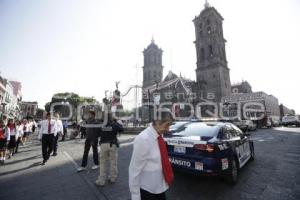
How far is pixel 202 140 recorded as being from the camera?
4285 millimetres

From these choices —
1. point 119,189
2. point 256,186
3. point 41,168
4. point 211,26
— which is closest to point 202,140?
point 256,186

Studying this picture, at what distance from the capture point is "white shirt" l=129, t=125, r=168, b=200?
75.0 inches

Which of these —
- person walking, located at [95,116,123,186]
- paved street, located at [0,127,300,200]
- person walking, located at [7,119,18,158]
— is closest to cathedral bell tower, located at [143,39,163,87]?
person walking, located at [7,119,18,158]

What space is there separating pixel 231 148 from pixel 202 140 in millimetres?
964

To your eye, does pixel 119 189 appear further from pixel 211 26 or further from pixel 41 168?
pixel 211 26

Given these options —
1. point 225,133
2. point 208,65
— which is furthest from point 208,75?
point 225,133

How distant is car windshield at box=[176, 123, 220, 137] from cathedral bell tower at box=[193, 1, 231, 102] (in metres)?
42.3

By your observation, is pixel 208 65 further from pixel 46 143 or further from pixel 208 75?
pixel 46 143

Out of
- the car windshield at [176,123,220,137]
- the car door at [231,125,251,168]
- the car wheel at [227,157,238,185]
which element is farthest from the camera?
the car door at [231,125,251,168]

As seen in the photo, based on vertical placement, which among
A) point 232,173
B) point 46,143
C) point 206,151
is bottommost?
point 232,173

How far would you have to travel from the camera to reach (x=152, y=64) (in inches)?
2734

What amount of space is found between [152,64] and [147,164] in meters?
69.0

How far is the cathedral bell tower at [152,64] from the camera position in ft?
228

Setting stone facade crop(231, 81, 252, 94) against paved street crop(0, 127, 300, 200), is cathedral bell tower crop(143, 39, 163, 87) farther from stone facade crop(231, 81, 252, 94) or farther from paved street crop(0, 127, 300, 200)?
paved street crop(0, 127, 300, 200)
